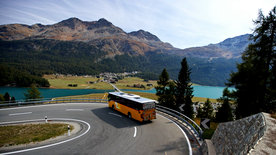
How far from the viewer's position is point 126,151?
1095 cm

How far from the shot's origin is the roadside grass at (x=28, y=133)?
1211 centimetres

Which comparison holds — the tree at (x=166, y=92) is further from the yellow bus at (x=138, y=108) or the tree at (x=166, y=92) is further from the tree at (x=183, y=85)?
the yellow bus at (x=138, y=108)

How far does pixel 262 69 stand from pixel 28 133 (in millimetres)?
25901

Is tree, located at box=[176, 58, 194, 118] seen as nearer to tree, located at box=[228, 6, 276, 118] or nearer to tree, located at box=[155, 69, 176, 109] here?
tree, located at box=[155, 69, 176, 109]

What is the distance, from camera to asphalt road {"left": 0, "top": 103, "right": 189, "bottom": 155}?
36.1ft

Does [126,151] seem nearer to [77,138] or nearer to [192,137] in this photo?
[77,138]

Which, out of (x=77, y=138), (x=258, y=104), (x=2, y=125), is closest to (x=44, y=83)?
(x=2, y=125)

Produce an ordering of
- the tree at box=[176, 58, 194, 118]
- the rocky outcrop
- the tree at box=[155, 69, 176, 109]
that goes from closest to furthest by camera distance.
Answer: the rocky outcrop, the tree at box=[176, 58, 194, 118], the tree at box=[155, 69, 176, 109]

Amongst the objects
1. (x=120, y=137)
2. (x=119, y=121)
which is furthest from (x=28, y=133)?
(x=119, y=121)

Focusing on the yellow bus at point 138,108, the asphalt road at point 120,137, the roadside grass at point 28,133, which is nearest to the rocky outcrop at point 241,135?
the asphalt road at point 120,137

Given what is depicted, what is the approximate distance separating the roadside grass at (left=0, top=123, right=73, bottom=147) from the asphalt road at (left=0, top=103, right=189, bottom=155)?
219cm

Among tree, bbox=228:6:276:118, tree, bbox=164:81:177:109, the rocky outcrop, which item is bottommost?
tree, bbox=164:81:177:109

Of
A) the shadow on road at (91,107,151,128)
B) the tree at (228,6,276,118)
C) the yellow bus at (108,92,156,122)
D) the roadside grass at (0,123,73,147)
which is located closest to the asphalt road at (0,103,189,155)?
the shadow on road at (91,107,151,128)

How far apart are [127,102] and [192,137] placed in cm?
1003
